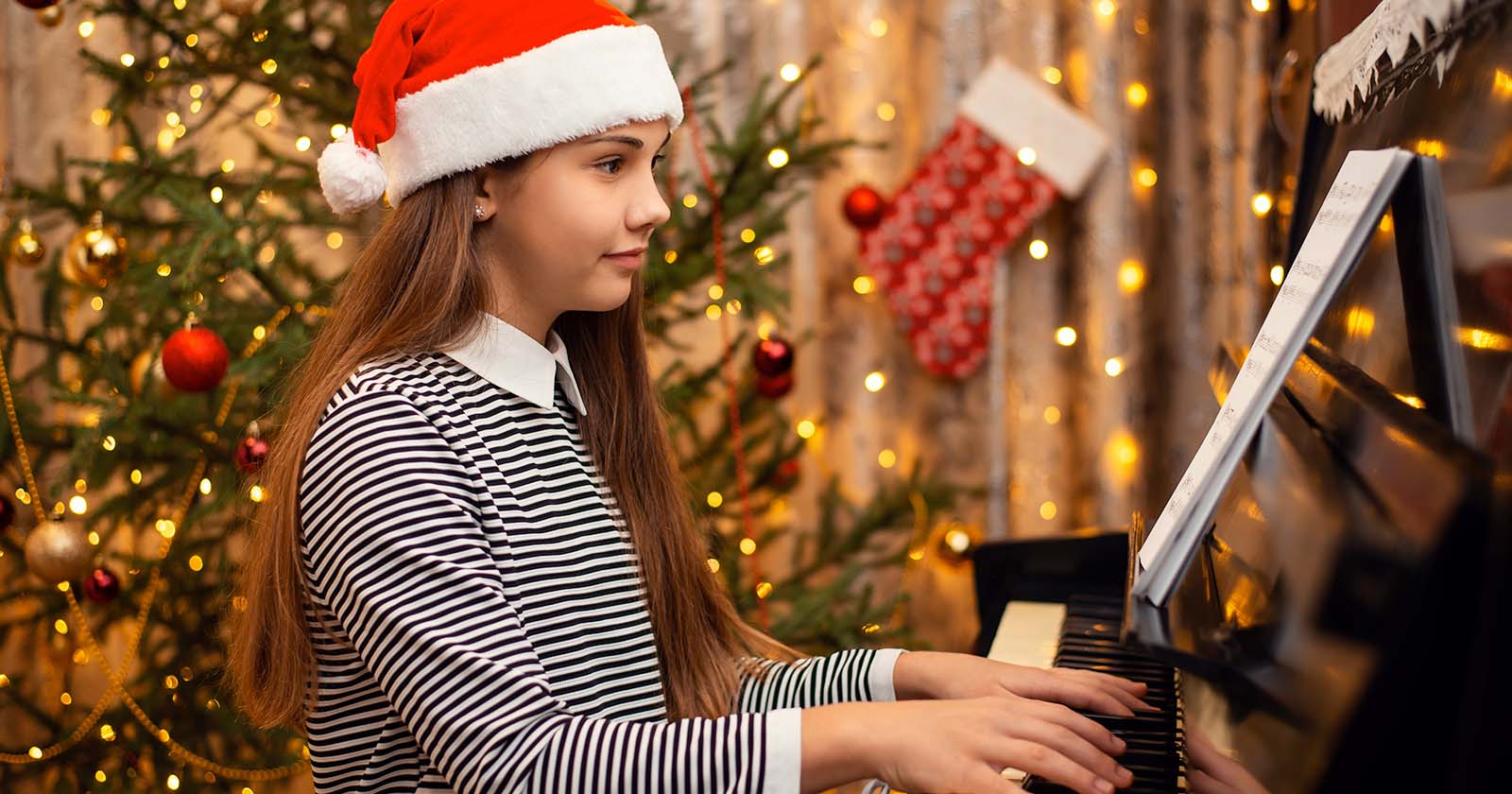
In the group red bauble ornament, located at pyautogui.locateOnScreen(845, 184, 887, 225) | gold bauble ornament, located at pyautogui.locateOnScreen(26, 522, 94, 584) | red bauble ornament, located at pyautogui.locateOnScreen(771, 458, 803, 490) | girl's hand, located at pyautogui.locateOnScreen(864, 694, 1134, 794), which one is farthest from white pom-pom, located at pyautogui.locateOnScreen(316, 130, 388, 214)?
red bauble ornament, located at pyautogui.locateOnScreen(845, 184, 887, 225)

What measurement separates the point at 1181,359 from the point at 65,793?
245 centimetres

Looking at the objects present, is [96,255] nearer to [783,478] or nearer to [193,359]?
[193,359]

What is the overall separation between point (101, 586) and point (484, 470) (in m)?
1.26

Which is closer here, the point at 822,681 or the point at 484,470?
the point at 484,470

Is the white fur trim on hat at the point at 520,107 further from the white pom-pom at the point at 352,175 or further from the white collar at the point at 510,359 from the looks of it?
the white collar at the point at 510,359

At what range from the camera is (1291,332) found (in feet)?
2.97

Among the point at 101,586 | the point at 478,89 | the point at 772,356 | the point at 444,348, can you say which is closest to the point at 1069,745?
the point at 444,348

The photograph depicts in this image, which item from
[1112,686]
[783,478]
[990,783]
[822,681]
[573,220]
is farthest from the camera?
[783,478]

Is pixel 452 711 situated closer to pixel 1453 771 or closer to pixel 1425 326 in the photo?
pixel 1453 771

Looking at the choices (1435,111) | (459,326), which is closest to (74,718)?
(459,326)

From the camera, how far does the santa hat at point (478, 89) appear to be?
1234mm

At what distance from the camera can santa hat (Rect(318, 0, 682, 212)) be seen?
1.23m

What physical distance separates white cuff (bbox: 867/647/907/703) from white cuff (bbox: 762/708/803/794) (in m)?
0.33

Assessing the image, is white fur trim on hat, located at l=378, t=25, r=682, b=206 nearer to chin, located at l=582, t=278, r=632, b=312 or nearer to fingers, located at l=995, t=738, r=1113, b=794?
chin, located at l=582, t=278, r=632, b=312
